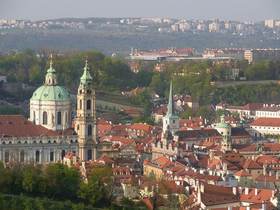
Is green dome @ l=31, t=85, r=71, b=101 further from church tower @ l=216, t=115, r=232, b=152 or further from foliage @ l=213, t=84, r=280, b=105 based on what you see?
foliage @ l=213, t=84, r=280, b=105


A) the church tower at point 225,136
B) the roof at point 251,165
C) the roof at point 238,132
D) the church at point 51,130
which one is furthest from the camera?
the roof at point 238,132

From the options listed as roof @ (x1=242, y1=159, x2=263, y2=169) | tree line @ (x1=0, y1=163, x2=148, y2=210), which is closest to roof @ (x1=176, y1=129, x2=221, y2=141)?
roof @ (x1=242, y1=159, x2=263, y2=169)

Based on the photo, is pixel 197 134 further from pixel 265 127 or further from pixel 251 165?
pixel 251 165

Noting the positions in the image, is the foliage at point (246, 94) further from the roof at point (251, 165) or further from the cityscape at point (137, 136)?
the roof at point (251, 165)

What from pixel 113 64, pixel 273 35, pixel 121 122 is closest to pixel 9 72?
pixel 113 64

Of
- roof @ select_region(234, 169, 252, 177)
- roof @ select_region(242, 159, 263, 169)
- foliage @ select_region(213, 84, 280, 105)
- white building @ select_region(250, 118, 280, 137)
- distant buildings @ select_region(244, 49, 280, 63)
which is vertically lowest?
distant buildings @ select_region(244, 49, 280, 63)

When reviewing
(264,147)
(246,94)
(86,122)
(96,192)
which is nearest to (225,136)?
(264,147)

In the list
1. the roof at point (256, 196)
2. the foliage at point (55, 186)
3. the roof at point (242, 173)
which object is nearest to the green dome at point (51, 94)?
the roof at point (242, 173)
